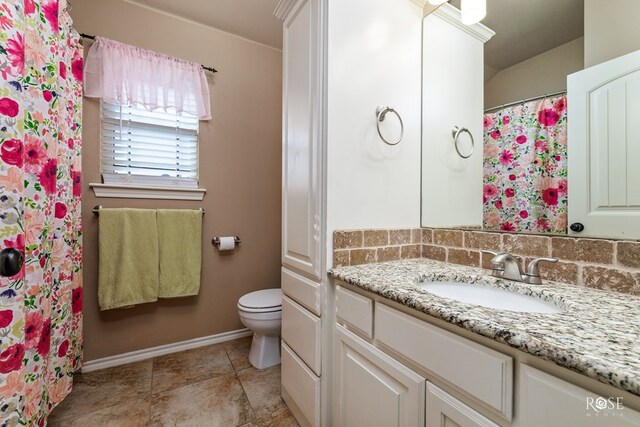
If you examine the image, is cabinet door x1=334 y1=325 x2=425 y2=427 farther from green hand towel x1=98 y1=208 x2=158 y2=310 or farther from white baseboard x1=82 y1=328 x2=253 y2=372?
green hand towel x1=98 y1=208 x2=158 y2=310

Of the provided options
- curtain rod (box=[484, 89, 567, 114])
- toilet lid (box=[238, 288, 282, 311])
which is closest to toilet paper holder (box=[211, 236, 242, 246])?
toilet lid (box=[238, 288, 282, 311])

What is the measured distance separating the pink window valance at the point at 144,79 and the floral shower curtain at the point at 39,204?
19cm

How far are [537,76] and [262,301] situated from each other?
1.83 metres

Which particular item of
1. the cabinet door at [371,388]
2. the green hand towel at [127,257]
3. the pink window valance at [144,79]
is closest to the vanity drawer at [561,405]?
the cabinet door at [371,388]

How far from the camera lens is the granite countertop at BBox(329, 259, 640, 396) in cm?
41

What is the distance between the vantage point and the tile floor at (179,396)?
1329 millimetres

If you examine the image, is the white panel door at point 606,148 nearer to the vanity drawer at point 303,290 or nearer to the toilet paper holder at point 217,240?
the vanity drawer at point 303,290

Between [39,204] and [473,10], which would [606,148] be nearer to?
[473,10]

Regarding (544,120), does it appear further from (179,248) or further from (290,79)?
(179,248)

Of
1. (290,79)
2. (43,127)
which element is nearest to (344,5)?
(290,79)

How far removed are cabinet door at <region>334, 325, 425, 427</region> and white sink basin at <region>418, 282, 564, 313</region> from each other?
0.30 m

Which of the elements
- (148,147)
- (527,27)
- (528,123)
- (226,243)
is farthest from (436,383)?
(148,147)

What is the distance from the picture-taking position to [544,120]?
3.29 feet

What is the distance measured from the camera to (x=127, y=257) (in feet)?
5.71
